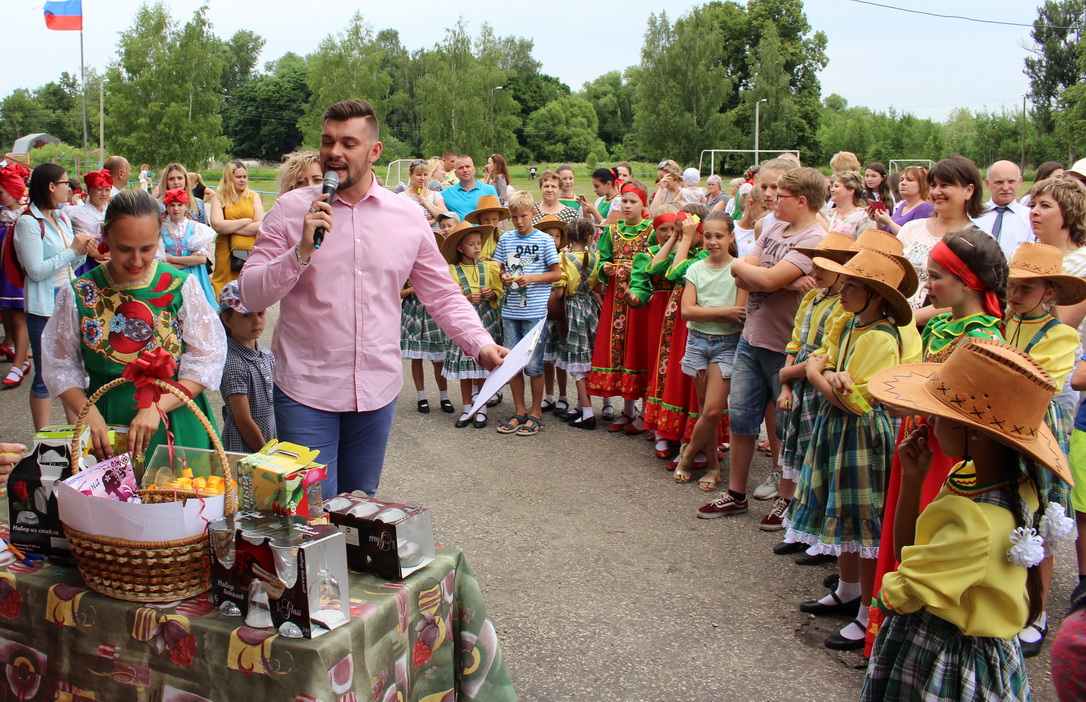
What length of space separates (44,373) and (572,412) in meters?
4.92

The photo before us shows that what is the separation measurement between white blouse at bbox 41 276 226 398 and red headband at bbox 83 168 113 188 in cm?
511

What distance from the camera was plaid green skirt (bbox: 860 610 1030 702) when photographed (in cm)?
240

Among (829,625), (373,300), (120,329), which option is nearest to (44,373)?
(120,329)

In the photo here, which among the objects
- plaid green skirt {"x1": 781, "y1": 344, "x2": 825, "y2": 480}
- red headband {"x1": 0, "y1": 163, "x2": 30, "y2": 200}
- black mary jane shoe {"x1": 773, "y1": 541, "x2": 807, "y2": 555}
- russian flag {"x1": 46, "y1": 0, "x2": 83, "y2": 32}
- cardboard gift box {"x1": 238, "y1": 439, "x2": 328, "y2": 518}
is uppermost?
russian flag {"x1": 46, "y1": 0, "x2": 83, "y2": 32}

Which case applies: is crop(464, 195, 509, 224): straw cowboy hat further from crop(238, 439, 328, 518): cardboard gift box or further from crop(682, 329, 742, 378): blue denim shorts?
crop(238, 439, 328, 518): cardboard gift box

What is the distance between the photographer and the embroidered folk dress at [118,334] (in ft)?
10.2

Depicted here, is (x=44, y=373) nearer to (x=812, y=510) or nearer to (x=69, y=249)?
(x=812, y=510)

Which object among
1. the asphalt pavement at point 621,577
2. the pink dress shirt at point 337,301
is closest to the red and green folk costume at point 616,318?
the asphalt pavement at point 621,577

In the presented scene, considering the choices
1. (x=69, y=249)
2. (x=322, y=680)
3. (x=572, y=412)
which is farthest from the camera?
(x=572, y=412)

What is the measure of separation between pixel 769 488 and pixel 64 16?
16500 millimetres

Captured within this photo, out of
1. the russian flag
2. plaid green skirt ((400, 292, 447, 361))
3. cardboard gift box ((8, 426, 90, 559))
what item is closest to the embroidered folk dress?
cardboard gift box ((8, 426, 90, 559))

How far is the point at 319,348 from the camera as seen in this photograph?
3.17m

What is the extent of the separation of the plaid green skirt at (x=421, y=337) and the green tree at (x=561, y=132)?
68181 millimetres

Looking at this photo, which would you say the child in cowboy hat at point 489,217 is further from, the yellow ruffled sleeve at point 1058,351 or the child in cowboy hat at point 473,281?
the yellow ruffled sleeve at point 1058,351
